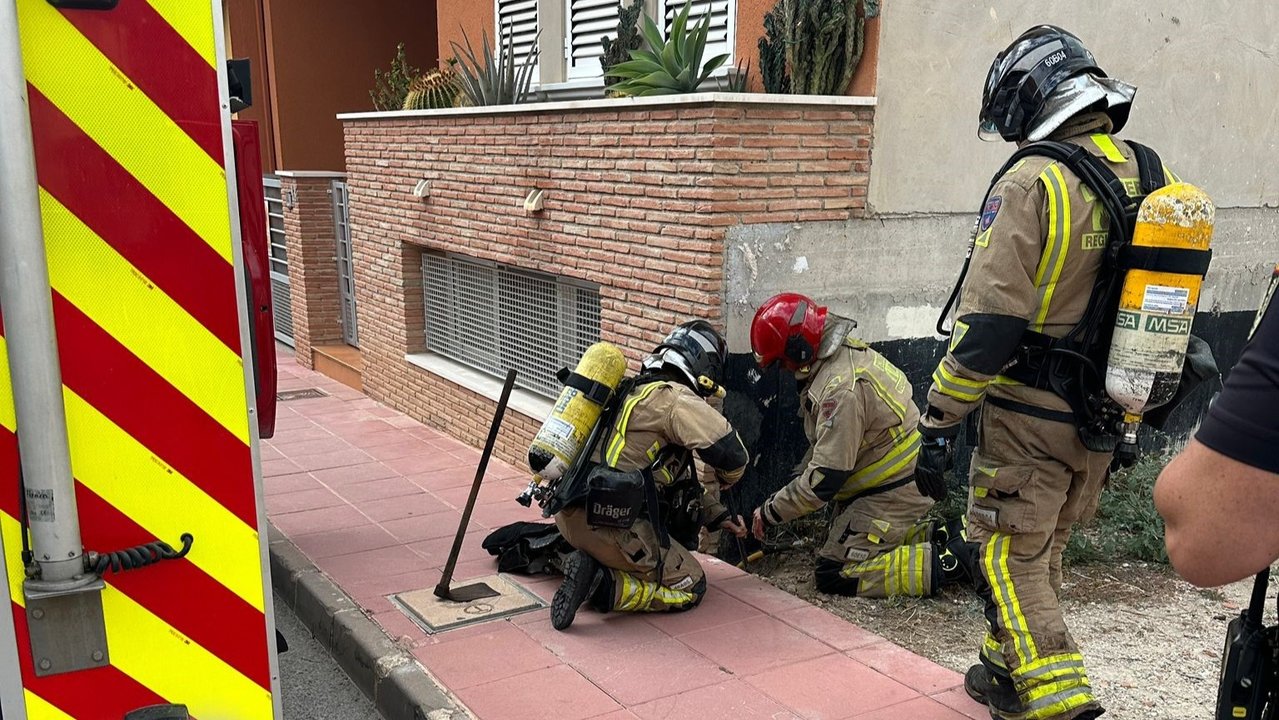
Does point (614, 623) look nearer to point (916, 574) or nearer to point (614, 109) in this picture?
point (916, 574)

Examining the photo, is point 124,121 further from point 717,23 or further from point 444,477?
point 444,477

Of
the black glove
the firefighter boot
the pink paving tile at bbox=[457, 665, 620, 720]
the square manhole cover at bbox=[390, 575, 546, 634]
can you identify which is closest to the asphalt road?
the square manhole cover at bbox=[390, 575, 546, 634]

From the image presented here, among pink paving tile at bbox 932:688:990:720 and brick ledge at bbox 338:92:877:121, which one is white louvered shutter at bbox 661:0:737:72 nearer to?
brick ledge at bbox 338:92:877:121

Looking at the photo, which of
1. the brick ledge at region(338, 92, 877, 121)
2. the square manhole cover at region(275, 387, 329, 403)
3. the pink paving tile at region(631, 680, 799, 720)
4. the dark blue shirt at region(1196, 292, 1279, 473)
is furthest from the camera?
the square manhole cover at region(275, 387, 329, 403)

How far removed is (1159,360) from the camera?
310 cm

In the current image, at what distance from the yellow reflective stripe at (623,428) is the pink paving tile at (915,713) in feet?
4.61

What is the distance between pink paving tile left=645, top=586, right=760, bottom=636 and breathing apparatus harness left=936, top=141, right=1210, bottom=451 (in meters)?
1.76

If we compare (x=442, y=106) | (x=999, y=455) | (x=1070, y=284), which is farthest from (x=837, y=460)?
(x=442, y=106)

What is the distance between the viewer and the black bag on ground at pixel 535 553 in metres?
5.05

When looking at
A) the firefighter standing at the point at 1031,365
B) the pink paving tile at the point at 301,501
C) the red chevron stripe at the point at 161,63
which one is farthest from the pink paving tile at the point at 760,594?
the red chevron stripe at the point at 161,63

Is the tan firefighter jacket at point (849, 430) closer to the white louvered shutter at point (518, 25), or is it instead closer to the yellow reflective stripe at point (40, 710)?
the yellow reflective stripe at point (40, 710)

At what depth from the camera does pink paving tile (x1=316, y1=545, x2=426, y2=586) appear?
5.09m

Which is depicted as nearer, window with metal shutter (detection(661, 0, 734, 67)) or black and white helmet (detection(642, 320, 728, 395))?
black and white helmet (detection(642, 320, 728, 395))

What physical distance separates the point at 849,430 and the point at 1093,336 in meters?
1.27
